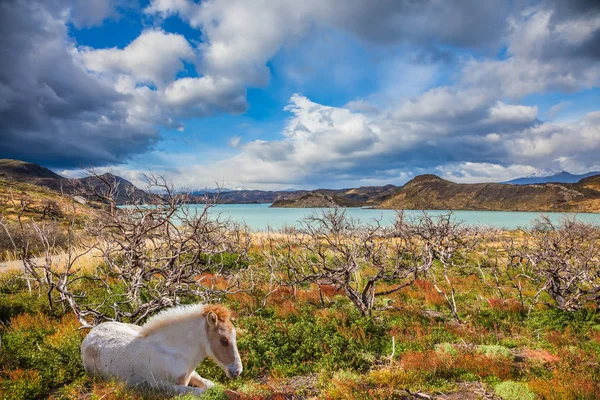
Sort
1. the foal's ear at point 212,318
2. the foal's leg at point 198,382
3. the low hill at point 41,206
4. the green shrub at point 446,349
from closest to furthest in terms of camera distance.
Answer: the foal's ear at point 212,318 → the foal's leg at point 198,382 → the green shrub at point 446,349 → the low hill at point 41,206

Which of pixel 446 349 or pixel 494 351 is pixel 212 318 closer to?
pixel 446 349

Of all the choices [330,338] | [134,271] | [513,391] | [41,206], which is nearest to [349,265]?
[330,338]

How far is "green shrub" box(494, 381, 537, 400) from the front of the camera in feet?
17.6

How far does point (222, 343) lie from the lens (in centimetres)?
497

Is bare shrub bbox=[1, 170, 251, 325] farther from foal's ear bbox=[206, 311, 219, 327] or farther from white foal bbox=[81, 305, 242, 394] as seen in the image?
foal's ear bbox=[206, 311, 219, 327]

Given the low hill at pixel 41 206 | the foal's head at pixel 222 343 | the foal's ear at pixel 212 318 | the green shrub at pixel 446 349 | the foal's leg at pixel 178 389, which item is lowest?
the green shrub at pixel 446 349

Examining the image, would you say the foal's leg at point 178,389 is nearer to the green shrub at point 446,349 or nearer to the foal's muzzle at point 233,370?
the foal's muzzle at point 233,370

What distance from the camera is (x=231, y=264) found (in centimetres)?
1919

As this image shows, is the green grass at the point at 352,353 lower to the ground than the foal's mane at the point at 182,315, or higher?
lower

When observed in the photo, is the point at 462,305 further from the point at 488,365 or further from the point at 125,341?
the point at 125,341

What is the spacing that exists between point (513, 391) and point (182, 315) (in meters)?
6.18

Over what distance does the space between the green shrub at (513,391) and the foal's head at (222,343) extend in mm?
4829

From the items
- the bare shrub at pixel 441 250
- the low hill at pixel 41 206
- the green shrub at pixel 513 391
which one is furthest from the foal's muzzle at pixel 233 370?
the bare shrub at pixel 441 250

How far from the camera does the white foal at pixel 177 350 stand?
16.2ft
